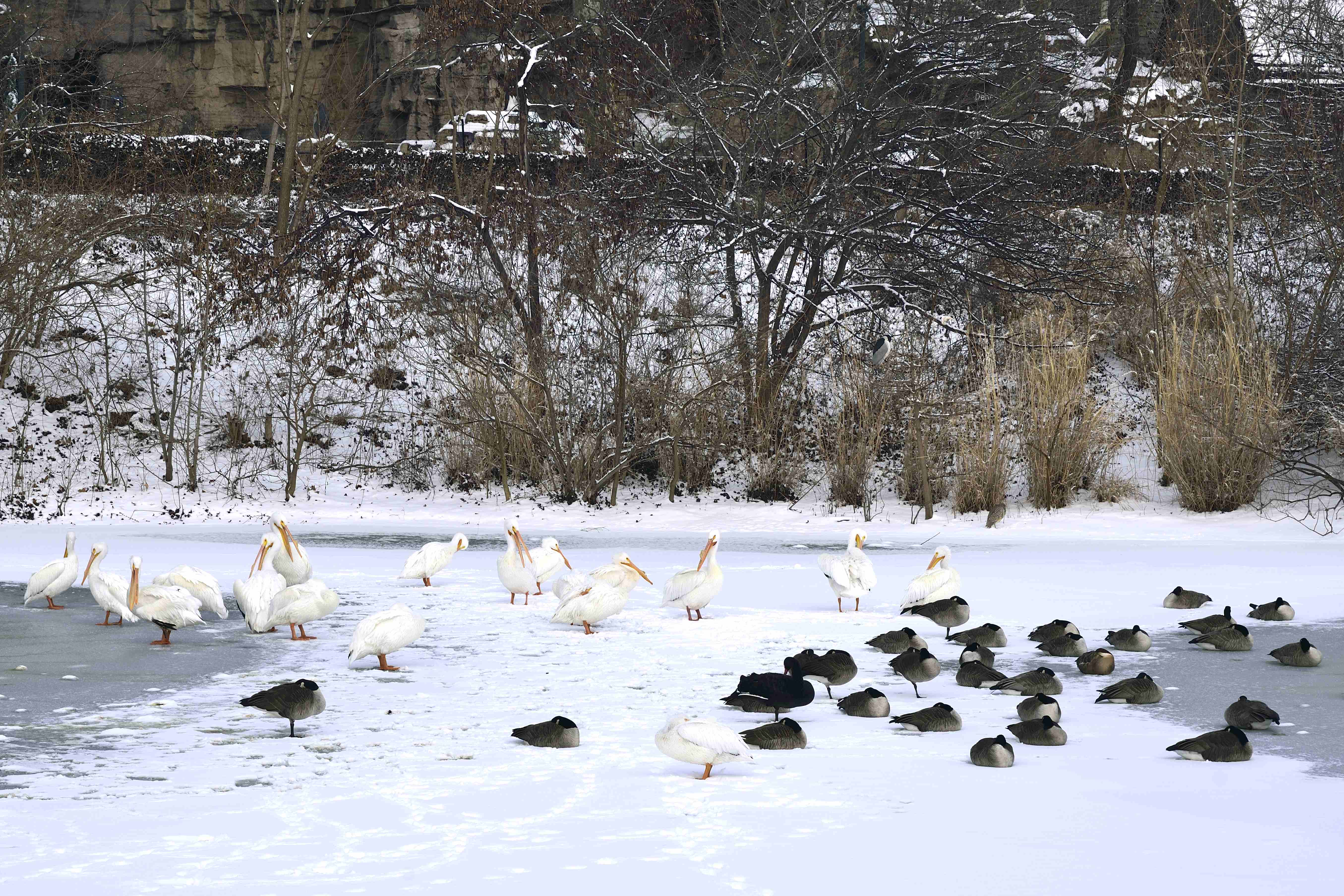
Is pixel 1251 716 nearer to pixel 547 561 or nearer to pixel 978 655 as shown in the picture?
pixel 978 655

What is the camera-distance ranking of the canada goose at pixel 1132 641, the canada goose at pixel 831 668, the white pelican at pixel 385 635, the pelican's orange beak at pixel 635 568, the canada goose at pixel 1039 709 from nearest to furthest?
the canada goose at pixel 1039 709, the canada goose at pixel 831 668, the white pelican at pixel 385 635, the canada goose at pixel 1132 641, the pelican's orange beak at pixel 635 568

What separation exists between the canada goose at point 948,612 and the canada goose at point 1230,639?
1.47 m

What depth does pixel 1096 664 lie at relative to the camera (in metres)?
7.46

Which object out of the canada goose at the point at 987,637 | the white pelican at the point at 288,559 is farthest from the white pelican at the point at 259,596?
the canada goose at the point at 987,637

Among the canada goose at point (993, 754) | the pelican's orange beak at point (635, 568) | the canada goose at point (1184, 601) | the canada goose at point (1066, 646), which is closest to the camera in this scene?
the canada goose at point (993, 754)

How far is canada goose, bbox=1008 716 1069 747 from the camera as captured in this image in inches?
231

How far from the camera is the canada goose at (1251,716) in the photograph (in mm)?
6074

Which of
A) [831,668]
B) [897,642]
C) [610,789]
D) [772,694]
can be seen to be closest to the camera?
[610,789]

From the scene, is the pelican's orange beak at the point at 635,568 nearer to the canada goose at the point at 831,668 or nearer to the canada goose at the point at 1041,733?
the canada goose at the point at 831,668

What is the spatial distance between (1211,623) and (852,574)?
2.34 m

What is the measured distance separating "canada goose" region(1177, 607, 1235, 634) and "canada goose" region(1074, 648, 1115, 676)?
1.20m

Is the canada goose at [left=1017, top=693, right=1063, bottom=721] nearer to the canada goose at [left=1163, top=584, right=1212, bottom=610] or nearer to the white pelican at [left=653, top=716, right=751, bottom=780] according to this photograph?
the white pelican at [left=653, top=716, right=751, bottom=780]

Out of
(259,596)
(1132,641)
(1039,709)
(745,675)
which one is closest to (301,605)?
(259,596)

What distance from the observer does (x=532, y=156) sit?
24094mm
